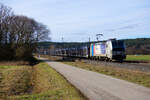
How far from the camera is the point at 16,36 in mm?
44906

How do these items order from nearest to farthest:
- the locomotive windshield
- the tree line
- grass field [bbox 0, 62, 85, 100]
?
grass field [bbox 0, 62, 85, 100], the locomotive windshield, the tree line

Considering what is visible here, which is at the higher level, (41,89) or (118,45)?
(118,45)

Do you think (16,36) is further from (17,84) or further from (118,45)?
(17,84)

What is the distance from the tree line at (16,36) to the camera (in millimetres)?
40281

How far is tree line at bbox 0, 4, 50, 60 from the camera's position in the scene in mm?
40281

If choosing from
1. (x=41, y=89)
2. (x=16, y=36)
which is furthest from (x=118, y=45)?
(x=16, y=36)

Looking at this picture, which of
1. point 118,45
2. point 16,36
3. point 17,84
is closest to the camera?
point 17,84

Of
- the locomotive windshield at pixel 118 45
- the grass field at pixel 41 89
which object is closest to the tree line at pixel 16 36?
the locomotive windshield at pixel 118 45

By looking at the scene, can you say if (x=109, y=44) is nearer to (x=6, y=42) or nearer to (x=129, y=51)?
(x=6, y=42)

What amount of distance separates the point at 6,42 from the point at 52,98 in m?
38.7

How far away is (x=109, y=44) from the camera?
2897 cm

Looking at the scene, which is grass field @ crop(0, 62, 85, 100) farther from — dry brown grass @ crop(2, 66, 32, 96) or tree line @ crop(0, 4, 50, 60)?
tree line @ crop(0, 4, 50, 60)

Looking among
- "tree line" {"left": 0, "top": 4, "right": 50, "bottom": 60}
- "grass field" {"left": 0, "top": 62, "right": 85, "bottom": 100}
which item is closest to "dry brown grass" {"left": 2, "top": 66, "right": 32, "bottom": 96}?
"grass field" {"left": 0, "top": 62, "right": 85, "bottom": 100}

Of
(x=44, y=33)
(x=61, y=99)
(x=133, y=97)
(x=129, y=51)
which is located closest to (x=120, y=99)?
(x=133, y=97)
